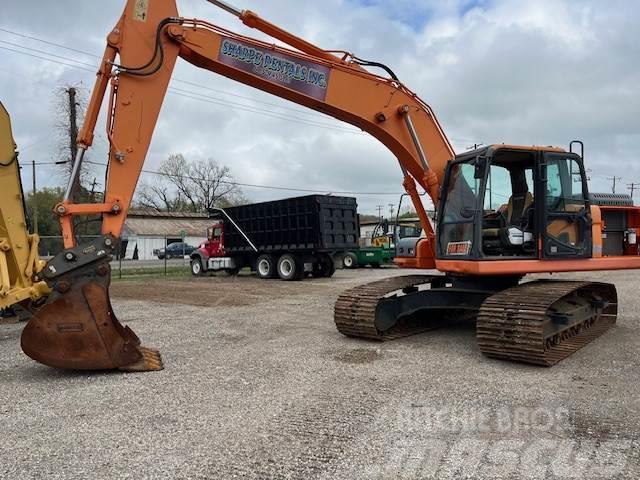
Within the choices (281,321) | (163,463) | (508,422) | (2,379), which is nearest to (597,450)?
(508,422)

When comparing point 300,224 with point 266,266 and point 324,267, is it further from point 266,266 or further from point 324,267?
point 266,266

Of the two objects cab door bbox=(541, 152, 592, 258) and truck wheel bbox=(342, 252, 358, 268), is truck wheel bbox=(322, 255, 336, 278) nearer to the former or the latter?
truck wheel bbox=(342, 252, 358, 268)

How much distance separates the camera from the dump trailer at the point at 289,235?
18.4 m

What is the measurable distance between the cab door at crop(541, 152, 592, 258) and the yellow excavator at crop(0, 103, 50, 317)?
6.09m

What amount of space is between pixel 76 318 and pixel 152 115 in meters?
2.34

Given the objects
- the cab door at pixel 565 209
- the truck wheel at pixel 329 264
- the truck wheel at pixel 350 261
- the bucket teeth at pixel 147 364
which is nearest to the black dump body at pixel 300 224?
the truck wheel at pixel 329 264

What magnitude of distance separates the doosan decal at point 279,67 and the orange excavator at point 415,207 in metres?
0.01

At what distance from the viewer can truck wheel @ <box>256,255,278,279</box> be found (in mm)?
19578

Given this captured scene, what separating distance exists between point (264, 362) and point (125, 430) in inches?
88.0

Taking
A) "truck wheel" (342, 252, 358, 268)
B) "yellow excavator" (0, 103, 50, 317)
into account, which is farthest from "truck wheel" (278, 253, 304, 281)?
"yellow excavator" (0, 103, 50, 317)

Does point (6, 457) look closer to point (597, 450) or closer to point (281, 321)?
point (597, 450)

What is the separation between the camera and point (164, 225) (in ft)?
192

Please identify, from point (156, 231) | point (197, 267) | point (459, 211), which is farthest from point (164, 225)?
point (459, 211)

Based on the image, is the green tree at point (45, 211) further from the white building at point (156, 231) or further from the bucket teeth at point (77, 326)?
the bucket teeth at point (77, 326)
